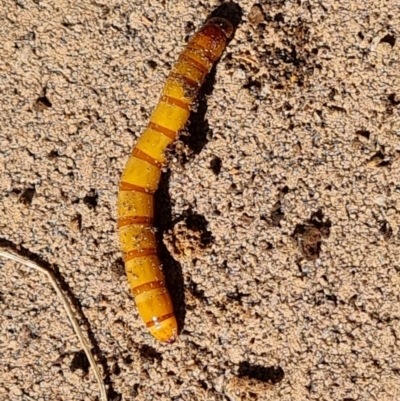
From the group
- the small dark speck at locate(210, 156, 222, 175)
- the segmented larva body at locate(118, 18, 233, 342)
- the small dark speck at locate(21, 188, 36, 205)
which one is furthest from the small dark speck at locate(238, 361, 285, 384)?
the small dark speck at locate(21, 188, 36, 205)

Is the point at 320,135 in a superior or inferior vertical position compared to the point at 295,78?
inferior

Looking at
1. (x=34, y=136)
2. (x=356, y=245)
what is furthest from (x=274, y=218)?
(x=34, y=136)

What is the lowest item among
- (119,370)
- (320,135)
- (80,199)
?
(119,370)

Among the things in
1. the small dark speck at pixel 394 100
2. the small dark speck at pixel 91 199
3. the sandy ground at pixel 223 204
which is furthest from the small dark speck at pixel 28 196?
the small dark speck at pixel 394 100

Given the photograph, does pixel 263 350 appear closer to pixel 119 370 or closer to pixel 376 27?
pixel 119 370

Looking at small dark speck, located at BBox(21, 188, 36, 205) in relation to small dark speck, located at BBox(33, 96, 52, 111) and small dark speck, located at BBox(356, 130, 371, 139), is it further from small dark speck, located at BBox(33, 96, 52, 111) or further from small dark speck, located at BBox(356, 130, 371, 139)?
small dark speck, located at BBox(356, 130, 371, 139)

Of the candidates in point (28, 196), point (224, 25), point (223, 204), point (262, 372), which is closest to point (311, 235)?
point (223, 204)
